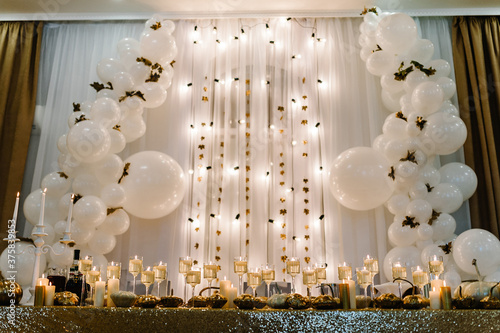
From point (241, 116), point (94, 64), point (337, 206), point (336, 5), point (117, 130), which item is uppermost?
point (336, 5)

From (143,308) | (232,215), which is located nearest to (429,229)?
(232,215)

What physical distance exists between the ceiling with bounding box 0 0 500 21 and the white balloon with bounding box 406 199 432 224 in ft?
7.87

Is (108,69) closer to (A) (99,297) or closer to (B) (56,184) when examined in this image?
(B) (56,184)

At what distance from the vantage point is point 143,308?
2084mm

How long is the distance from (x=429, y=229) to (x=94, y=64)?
160 inches

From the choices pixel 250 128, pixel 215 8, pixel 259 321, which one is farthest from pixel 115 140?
pixel 259 321

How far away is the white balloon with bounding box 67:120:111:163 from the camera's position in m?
4.35

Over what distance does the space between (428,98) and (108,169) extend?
2969 millimetres

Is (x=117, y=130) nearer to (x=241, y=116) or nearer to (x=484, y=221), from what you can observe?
(x=241, y=116)

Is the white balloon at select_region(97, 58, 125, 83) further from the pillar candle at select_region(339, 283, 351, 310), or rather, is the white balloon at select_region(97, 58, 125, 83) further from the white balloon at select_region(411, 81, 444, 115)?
the pillar candle at select_region(339, 283, 351, 310)

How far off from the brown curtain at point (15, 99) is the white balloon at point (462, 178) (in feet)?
14.4

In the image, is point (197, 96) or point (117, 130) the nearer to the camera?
point (117, 130)

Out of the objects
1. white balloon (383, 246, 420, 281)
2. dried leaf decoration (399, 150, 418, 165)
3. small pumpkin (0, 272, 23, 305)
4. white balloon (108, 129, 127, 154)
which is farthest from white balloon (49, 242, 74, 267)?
dried leaf decoration (399, 150, 418, 165)

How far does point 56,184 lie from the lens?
462cm
